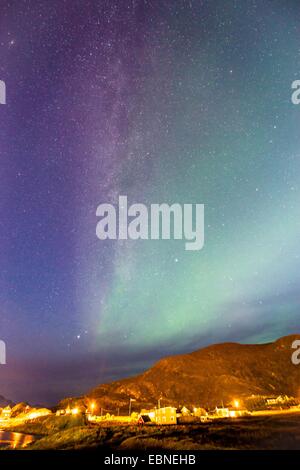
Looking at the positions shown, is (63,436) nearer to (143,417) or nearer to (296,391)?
(143,417)

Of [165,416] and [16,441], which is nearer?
[16,441]

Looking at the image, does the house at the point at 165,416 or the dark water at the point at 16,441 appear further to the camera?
the house at the point at 165,416

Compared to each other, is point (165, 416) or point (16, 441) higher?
point (165, 416)

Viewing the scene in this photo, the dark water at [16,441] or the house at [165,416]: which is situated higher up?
the house at [165,416]

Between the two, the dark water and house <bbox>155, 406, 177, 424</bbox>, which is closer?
the dark water

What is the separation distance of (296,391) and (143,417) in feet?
504

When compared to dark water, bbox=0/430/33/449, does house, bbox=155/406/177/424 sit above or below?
above
